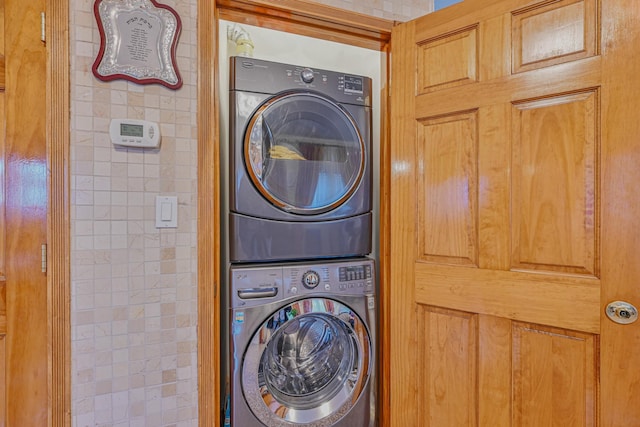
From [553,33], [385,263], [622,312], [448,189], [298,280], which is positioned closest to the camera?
[622,312]

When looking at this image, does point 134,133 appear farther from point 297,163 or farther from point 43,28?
point 297,163

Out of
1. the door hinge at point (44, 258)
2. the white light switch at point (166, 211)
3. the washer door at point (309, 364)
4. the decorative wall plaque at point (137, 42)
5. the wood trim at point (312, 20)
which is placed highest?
the wood trim at point (312, 20)

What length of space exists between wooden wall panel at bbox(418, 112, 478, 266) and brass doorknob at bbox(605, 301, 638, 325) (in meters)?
0.41

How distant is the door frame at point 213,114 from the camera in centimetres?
129

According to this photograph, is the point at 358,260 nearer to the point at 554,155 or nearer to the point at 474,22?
the point at 554,155

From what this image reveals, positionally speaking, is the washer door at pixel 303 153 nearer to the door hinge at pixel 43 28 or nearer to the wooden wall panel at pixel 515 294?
the wooden wall panel at pixel 515 294

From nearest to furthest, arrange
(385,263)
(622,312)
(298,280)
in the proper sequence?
1. (622,312)
2. (298,280)
3. (385,263)

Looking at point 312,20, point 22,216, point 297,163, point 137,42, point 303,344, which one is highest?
point 312,20

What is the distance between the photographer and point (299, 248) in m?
1.60

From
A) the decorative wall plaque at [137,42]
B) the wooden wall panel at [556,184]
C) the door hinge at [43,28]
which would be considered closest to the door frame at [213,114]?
the decorative wall plaque at [137,42]

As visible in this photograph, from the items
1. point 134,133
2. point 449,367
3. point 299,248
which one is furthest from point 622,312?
point 134,133

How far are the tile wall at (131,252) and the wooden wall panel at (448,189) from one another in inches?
35.4

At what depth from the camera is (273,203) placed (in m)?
1.55

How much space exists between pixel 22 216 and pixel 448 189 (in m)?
1.49
